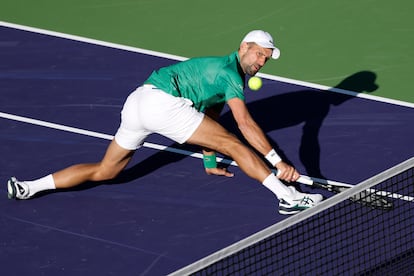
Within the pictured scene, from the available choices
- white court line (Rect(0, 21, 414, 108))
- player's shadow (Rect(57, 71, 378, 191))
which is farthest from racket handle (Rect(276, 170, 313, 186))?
white court line (Rect(0, 21, 414, 108))

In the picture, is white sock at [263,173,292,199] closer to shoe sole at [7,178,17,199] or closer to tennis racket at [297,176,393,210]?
tennis racket at [297,176,393,210]

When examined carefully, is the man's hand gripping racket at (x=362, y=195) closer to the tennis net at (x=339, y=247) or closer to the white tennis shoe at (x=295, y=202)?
the tennis net at (x=339, y=247)

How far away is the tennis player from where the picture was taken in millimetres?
13367

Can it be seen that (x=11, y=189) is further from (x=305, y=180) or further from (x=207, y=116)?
(x=305, y=180)

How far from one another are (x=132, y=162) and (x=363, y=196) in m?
3.06

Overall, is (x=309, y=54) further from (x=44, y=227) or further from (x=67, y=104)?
(x=44, y=227)

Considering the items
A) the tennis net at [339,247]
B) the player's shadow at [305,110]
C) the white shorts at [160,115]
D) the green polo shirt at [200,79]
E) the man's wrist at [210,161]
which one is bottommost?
the tennis net at [339,247]

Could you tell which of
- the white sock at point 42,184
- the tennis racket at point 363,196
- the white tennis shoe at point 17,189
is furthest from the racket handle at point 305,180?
the white tennis shoe at point 17,189

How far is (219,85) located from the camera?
1362 cm

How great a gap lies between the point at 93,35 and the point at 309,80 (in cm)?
362

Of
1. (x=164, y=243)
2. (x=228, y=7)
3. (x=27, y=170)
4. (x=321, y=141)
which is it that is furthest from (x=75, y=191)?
(x=228, y=7)

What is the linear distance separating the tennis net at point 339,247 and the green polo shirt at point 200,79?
1.79 metres

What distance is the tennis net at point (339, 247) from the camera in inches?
495

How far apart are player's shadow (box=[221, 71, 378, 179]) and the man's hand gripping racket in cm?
64
